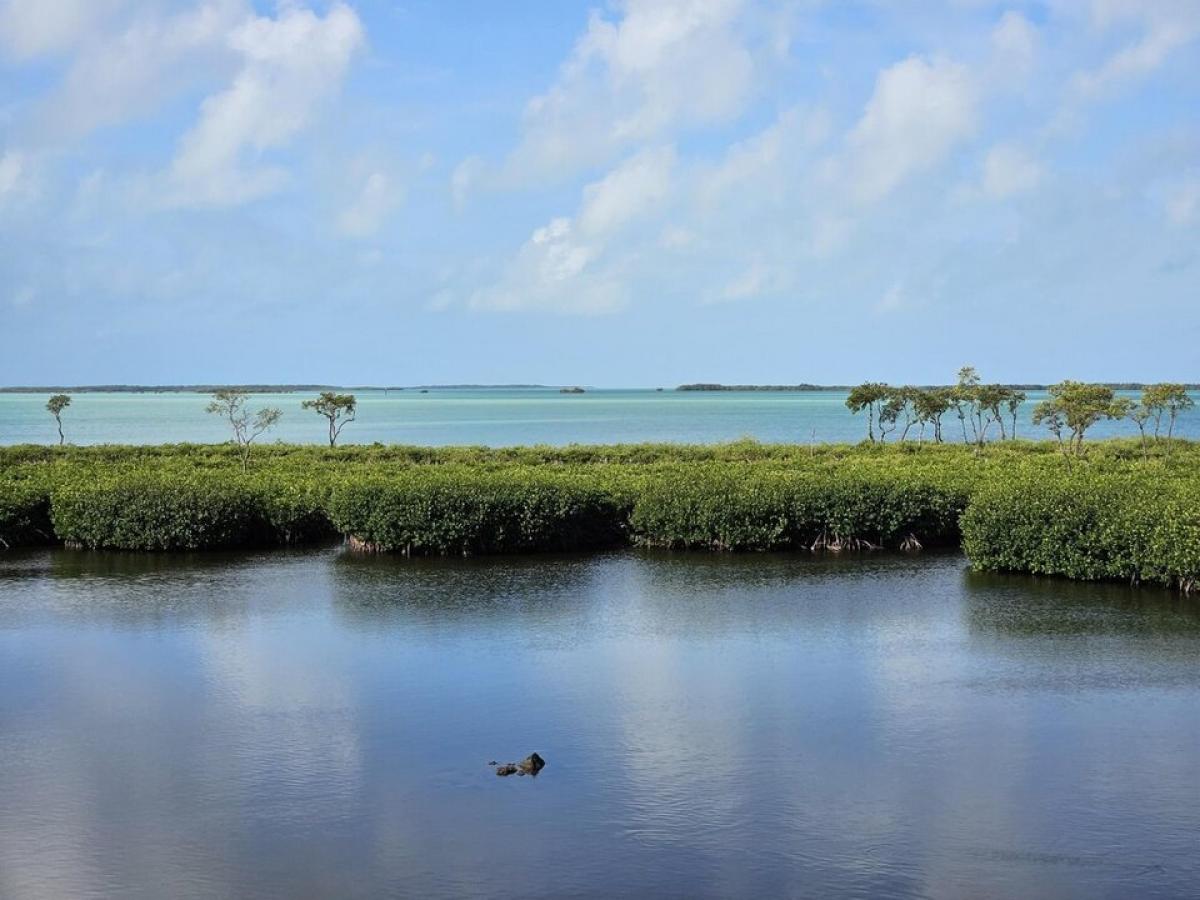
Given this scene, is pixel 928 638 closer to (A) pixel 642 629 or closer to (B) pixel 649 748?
(A) pixel 642 629

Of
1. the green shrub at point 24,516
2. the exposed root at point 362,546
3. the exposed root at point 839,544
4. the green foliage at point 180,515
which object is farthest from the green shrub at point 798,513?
the green shrub at point 24,516

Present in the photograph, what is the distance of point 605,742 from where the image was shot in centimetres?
1216

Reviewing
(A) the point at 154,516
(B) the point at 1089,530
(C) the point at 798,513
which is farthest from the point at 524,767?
(A) the point at 154,516

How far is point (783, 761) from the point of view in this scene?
1156 cm

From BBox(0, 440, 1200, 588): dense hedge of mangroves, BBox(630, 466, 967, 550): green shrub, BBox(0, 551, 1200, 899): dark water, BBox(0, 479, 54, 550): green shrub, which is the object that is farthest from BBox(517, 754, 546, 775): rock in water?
BBox(0, 479, 54, 550): green shrub

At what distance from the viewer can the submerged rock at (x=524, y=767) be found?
440 inches

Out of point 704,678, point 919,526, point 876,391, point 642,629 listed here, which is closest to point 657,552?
point 919,526

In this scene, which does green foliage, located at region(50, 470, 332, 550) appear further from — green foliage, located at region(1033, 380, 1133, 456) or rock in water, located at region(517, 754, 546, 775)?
green foliage, located at region(1033, 380, 1133, 456)

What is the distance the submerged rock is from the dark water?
0.45ft

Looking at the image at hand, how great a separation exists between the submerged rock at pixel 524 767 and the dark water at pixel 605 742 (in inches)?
5.4

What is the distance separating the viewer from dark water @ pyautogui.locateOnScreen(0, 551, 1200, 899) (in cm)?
930

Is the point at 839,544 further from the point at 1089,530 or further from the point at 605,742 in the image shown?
the point at 605,742

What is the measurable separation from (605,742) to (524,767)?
1.20 metres

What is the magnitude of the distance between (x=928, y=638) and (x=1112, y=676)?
273cm
